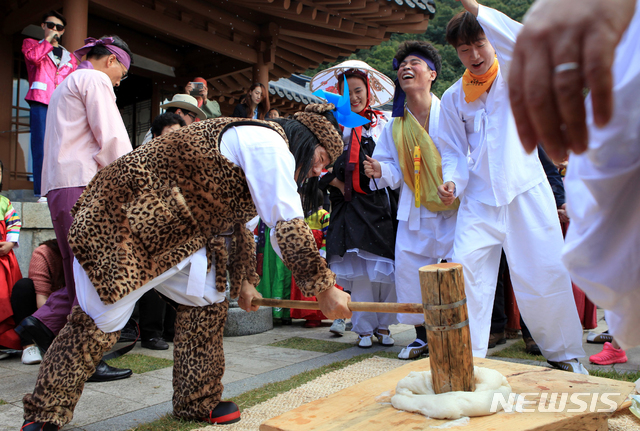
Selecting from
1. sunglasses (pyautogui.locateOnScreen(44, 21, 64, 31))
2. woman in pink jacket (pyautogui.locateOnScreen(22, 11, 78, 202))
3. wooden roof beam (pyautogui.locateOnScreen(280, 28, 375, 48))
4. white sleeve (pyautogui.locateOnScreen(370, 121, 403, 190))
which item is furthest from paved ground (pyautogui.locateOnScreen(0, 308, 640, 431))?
wooden roof beam (pyautogui.locateOnScreen(280, 28, 375, 48))

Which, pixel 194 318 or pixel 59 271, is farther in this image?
pixel 59 271

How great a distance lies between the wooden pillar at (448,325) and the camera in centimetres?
172

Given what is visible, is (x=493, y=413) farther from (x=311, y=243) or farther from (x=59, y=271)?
(x=59, y=271)

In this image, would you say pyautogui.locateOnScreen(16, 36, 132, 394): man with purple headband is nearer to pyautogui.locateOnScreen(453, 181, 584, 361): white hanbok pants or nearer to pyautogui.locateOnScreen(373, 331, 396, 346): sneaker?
pyautogui.locateOnScreen(373, 331, 396, 346): sneaker

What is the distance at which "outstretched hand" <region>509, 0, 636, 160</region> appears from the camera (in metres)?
0.63

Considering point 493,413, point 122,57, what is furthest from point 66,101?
point 493,413

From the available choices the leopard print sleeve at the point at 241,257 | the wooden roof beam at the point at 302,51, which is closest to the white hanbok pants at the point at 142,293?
the leopard print sleeve at the point at 241,257

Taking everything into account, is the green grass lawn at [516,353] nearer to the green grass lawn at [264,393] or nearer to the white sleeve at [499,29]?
the green grass lawn at [264,393]

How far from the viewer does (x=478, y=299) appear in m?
2.87

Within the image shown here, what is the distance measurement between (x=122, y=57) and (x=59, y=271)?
1.72m

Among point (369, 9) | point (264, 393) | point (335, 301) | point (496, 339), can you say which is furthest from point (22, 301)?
point (369, 9)

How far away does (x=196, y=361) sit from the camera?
221 cm

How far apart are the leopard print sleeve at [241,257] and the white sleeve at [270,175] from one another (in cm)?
43

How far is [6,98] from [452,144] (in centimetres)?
583
